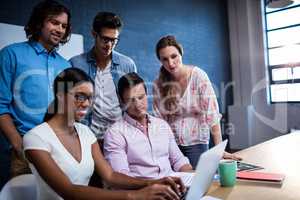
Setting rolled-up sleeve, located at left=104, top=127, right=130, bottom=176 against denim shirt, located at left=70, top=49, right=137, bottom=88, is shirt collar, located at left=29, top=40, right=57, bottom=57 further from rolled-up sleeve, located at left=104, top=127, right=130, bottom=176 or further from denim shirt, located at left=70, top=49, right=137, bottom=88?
rolled-up sleeve, located at left=104, top=127, right=130, bottom=176

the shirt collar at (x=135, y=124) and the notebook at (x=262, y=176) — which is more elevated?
the shirt collar at (x=135, y=124)

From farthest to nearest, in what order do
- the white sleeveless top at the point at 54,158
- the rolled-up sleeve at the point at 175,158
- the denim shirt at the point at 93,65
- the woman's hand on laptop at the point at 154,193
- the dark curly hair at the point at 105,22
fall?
the denim shirt at the point at 93,65 < the dark curly hair at the point at 105,22 < the rolled-up sleeve at the point at 175,158 < the white sleeveless top at the point at 54,158 < the woman's hand on laptop at the point at 154,193

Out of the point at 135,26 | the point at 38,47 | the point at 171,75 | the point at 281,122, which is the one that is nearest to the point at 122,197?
the point at 38,47

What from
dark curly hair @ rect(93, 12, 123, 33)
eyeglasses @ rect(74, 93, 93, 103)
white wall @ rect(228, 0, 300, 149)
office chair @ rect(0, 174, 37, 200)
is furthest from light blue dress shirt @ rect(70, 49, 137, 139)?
white wall @ rect(228, 0, 300, 149)

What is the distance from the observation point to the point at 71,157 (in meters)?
1.30

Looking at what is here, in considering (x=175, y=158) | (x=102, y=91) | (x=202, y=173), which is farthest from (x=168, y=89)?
(x=202, y=173)

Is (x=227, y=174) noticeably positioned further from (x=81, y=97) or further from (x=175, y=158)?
(x=81, y=97)

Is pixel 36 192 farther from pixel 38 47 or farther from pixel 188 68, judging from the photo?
pixel 188 68

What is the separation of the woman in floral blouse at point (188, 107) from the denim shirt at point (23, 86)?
0.80m

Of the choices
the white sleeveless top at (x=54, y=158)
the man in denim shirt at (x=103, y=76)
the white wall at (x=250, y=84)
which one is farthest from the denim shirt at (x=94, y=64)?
the white wall at (x=250, y=84)

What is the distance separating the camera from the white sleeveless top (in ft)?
4.00

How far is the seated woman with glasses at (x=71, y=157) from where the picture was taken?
110 cm

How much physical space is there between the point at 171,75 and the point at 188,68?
0.13m

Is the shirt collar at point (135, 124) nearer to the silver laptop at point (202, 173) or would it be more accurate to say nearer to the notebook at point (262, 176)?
the notebook at point (262, 176)
